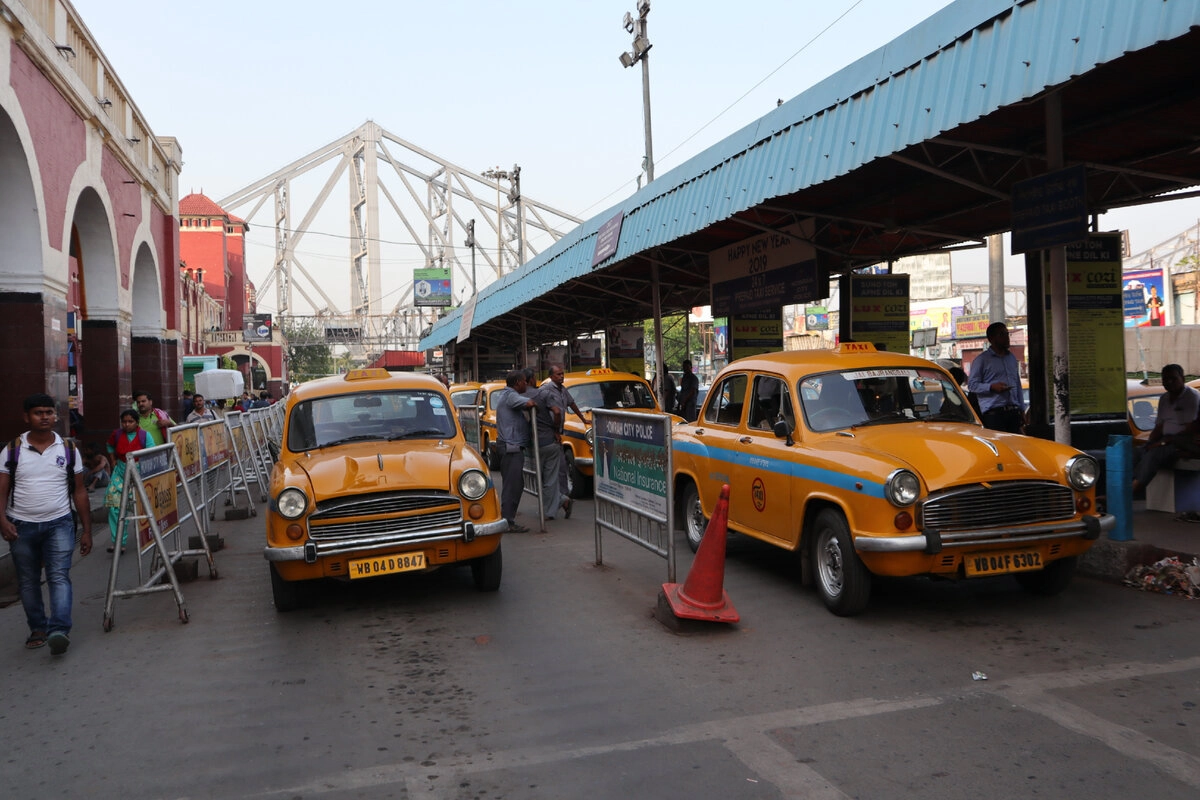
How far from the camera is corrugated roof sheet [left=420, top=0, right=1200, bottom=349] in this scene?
619cm

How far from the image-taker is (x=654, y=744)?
4.44 metres

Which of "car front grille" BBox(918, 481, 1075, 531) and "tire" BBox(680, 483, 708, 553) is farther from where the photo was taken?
"tire" BBox(680, 483, 708, 553)

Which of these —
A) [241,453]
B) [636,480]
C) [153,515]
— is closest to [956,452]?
[636,480]

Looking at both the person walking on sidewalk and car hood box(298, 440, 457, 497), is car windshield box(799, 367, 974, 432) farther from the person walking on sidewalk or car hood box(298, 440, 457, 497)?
the person walking on sidewalk

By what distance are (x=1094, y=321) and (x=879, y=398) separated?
3.85 m

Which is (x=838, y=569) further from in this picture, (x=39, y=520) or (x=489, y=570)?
(x=39, y=520)

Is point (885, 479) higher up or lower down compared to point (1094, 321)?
lower down

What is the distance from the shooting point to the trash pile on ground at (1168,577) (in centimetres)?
698

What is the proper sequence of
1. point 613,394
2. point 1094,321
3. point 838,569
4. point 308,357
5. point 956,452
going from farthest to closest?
point 308,357 → point 613,394 → point 1094,321 → point 838,569 → point 956,452

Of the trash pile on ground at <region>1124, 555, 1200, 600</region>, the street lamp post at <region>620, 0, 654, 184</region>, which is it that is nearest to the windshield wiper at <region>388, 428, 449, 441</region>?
the trash pile on ground at <region>1124, 555, 1200, 600</region>

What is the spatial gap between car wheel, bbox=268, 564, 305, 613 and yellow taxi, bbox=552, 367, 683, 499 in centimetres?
653

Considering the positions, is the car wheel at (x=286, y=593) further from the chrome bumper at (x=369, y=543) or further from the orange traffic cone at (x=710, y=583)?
the orange traffic cone at (x=710, y=583)

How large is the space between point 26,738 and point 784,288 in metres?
11.3

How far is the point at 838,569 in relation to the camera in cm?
673
